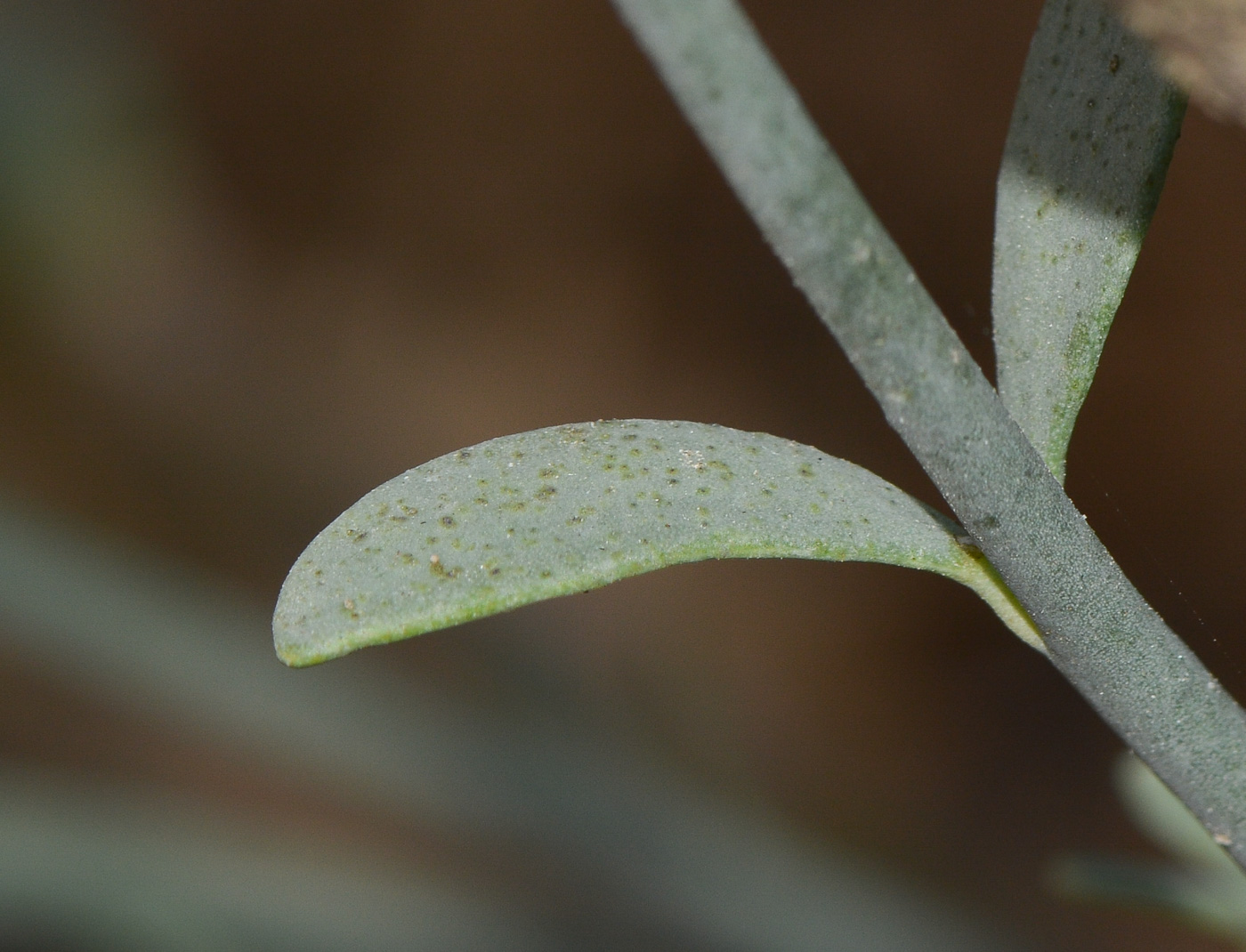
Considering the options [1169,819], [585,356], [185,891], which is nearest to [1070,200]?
[1169,819]

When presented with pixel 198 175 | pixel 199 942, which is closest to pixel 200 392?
pixel 198 175

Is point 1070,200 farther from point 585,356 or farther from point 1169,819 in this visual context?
point 585,356

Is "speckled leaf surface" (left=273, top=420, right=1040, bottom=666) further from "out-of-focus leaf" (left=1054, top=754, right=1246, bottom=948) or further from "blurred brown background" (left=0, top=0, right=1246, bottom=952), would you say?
"blurred brown background" (left=0, top=0, right=1246, bottom=952)

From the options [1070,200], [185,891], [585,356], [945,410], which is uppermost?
[585,356]

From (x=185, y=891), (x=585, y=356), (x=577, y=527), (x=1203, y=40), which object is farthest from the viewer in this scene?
(x=585, y=356)

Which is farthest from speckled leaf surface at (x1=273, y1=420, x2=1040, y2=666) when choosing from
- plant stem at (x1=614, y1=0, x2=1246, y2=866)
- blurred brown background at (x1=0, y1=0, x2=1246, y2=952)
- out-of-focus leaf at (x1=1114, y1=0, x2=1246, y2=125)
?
blurred brown background at (x1=0, y1=0, x2=1246, y2=952)

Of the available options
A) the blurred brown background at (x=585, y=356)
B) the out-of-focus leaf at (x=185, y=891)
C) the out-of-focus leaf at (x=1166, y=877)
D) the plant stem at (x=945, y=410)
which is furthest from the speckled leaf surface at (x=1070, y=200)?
the blurred brown background at (x=585, y=356)

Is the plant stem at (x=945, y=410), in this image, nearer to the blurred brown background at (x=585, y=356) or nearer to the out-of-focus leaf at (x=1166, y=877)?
the out-of-focus leaf at (x=1166, y=877)
